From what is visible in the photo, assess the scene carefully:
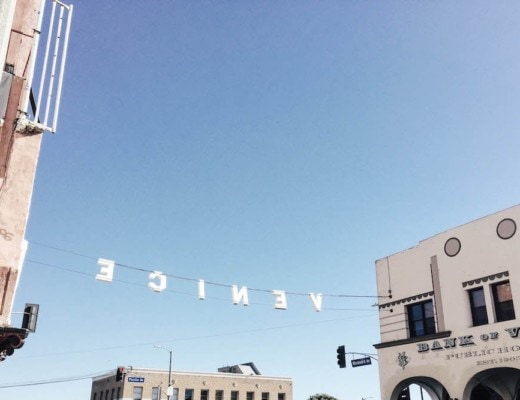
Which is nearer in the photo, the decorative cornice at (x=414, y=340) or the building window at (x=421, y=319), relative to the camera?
the decorative cornice at (x=414, y=340)

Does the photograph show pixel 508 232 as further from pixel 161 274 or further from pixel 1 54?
pixel 1 54

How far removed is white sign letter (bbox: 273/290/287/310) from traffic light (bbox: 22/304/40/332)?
12.2 m

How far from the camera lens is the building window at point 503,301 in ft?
72.9

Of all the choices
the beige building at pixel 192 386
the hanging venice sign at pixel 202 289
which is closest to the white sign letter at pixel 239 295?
the hanging venice sign at pixel 202 289

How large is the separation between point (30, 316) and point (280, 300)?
12570 mm

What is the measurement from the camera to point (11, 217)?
40.4 ft

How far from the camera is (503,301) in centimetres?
2259

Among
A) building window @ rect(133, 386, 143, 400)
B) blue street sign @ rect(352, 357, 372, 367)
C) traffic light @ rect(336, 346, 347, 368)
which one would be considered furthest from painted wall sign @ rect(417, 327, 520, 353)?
building window @ rect(133, 386, 143, 400)

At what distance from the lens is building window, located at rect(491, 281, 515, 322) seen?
72.9 ft

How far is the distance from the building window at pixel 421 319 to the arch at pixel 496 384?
316 centimetres

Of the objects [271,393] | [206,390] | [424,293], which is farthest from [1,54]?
[271,393]

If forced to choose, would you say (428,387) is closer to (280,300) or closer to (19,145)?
(280,300)

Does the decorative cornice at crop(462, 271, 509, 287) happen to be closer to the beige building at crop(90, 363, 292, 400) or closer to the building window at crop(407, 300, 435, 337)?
the building window at crop(407, 300, 435, 337)

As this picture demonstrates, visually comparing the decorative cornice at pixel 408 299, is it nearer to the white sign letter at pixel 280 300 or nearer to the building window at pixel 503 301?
the building window at pixel 503 301
